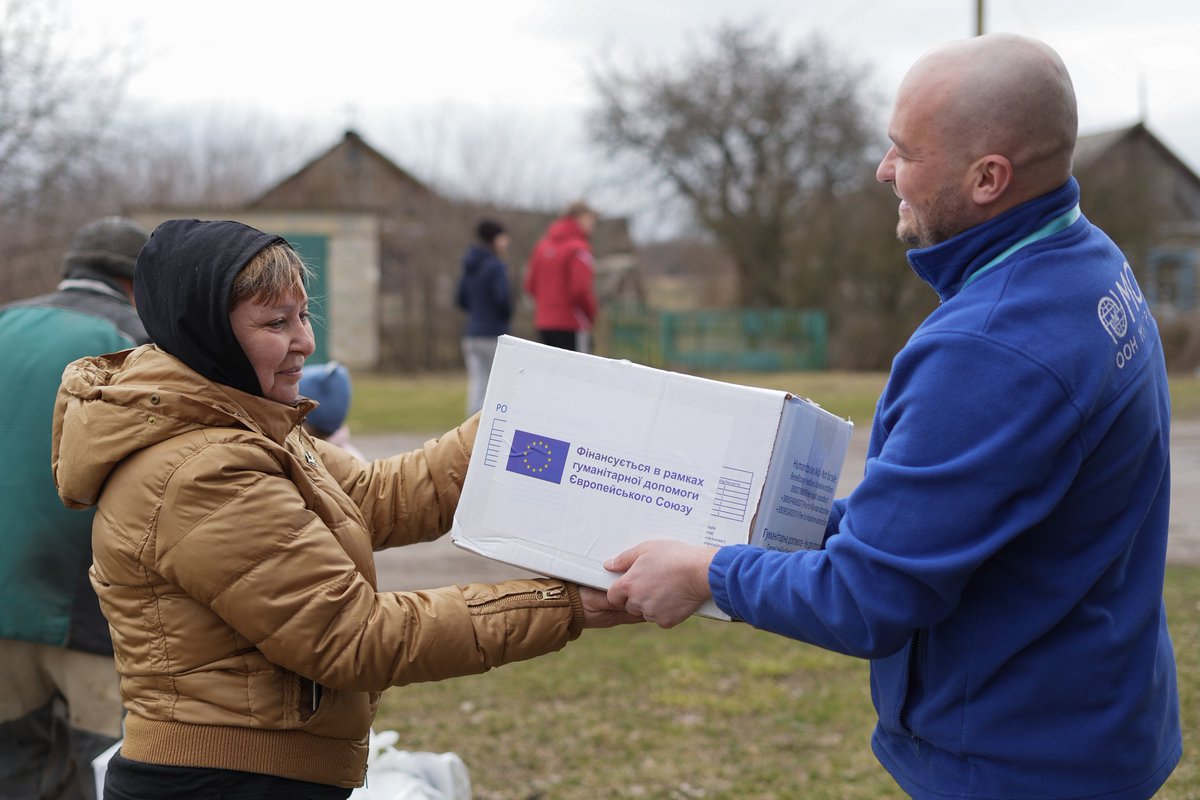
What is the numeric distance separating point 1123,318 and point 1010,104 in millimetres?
401

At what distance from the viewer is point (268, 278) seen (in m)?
2.21

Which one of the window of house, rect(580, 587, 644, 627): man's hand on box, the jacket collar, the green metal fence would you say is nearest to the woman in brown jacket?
rect(580, 587, 644, 627): man's hand on box

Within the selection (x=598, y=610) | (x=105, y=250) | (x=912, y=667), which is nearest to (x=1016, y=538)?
(x=912, y=667)

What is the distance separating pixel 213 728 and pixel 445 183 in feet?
77.1

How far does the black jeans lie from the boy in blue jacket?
1.04m

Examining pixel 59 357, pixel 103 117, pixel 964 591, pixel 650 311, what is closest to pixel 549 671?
pixel 59 357

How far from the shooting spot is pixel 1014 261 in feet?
6.17

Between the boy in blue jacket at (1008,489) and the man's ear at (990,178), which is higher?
the man's ear at (990,178)

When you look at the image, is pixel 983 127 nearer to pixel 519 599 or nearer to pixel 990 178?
pixel 990 178

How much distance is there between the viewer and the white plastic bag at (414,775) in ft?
10.8

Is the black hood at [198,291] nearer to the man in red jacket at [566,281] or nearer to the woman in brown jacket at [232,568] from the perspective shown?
the woman in brown jacket at [232,568]

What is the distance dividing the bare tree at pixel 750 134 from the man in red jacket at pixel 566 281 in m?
18.2

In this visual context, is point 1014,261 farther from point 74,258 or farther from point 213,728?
point 74,258

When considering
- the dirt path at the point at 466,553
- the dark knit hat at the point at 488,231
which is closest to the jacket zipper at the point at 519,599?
the dirt path at the point at 466,553
